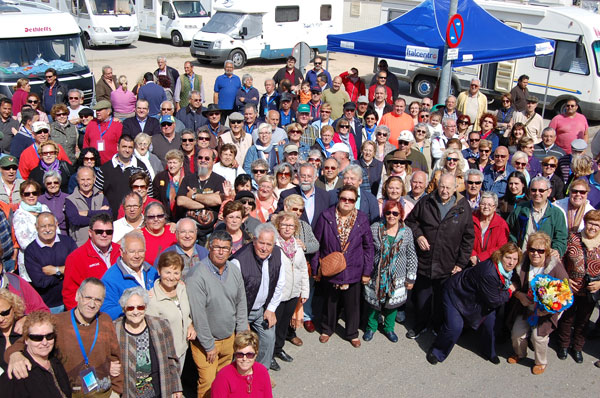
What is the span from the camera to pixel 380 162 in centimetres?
778

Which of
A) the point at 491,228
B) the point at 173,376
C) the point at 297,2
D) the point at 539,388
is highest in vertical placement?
the point at 297,2

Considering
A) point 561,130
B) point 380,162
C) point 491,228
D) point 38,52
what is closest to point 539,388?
point 491,228

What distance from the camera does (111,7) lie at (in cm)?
2573

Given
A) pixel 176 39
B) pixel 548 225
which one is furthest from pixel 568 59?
pixel 176 39

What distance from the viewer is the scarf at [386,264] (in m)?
5.98

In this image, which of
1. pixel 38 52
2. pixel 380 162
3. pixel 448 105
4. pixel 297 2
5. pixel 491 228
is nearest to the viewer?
pixel 491 228

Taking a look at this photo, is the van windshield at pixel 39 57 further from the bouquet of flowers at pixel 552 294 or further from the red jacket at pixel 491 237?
the bouquet of flowers at pixel 552 294

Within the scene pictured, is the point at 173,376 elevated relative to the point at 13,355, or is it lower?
lower

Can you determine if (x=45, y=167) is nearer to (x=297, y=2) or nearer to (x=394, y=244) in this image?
(x=394, y=244)

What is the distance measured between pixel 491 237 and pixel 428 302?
99 centimetres

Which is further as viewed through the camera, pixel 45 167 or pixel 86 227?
pixel 45 167

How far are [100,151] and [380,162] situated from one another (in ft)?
13.4

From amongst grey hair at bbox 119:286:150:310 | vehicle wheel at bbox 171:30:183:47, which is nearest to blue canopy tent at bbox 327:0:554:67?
grey hair at bbox 119:286:150:310

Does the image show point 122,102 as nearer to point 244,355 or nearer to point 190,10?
point 244,355
